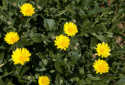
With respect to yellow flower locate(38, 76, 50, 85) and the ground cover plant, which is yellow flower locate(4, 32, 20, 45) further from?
yellow flower locate(38, 76, 50, 85)

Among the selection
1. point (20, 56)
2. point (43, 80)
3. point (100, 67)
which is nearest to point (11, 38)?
point (20, 56)

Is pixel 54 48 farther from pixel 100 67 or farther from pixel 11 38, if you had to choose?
pixel 100 67

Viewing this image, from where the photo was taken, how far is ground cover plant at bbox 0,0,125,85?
9.83 feet

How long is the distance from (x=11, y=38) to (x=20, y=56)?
0.36m

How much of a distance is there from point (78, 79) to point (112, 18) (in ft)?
5.67

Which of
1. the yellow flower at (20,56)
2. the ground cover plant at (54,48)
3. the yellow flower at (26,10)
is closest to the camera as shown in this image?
the yellow flower at (20,56)

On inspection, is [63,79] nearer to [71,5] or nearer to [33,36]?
[33,36]

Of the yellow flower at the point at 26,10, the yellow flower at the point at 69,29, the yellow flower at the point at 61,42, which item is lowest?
the yellow flower at the point at 61,42

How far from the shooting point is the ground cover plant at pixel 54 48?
9.83 ft

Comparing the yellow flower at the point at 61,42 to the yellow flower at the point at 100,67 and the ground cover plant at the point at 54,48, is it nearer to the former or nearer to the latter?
the ground cover plant at the point at 54,48

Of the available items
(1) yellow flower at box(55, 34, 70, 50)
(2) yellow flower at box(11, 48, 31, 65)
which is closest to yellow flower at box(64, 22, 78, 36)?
(1) yellow flower at box(55, 34, 70, 50)

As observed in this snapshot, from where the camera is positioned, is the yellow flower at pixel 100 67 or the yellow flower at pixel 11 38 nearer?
the yellow flower at pixel 100 67

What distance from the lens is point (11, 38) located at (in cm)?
302

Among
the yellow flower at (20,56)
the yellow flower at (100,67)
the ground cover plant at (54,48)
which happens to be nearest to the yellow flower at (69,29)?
the ground cover plant at (54,48)
